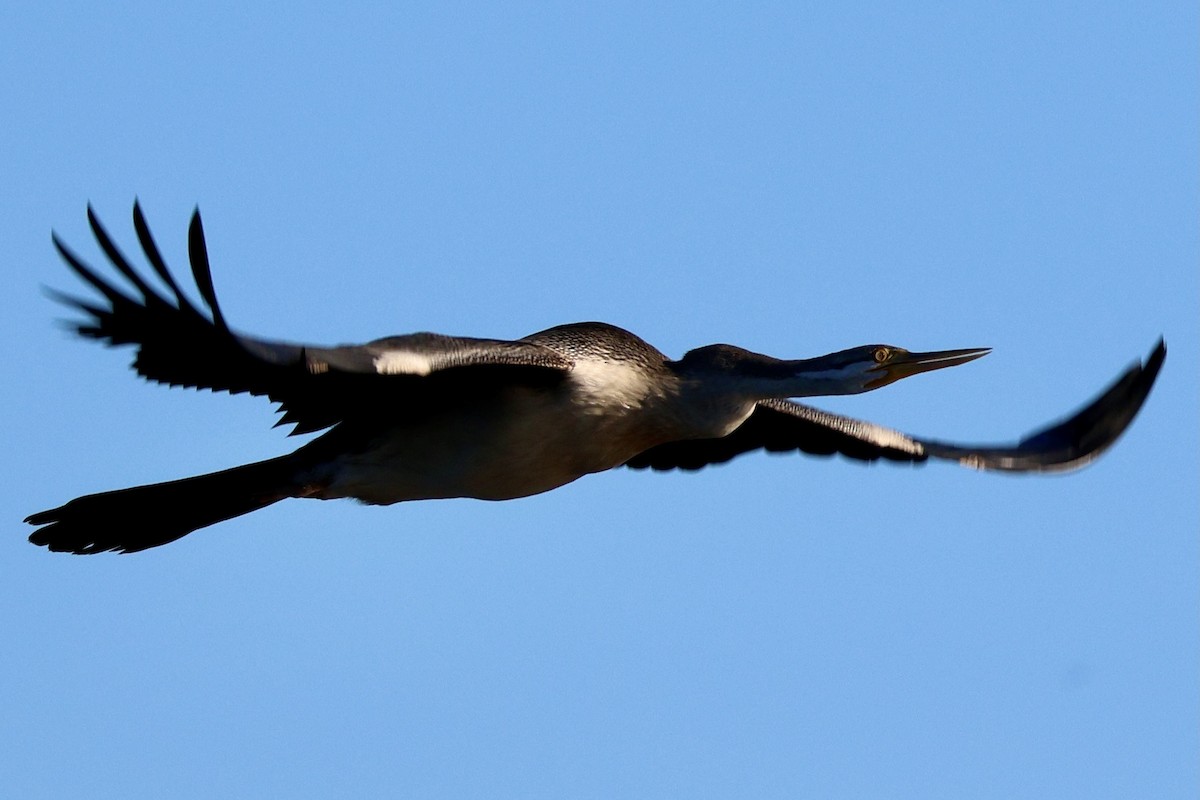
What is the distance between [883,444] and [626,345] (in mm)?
2627

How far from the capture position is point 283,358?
929 centimetres

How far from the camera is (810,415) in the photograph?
1334cm

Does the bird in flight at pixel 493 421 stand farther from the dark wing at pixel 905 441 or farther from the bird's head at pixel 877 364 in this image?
the dark wing at pixel 905 441

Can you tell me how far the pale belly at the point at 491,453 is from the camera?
11141mm

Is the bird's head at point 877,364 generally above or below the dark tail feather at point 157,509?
above

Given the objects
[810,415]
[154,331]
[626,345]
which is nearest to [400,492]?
[626,345]

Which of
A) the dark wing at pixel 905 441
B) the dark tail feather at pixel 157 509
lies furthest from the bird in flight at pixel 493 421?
the dark wing at pixel 905 441

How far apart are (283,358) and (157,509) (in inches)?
100

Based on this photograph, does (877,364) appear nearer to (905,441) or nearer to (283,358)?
(905,441)

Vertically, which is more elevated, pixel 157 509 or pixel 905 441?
pixel 905 441

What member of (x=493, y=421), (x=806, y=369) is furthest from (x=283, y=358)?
(x=806, y=369)

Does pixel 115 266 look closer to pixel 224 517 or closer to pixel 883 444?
pixel 224 517

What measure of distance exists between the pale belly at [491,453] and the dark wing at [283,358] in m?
0.18

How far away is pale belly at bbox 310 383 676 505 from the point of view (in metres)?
11.1
